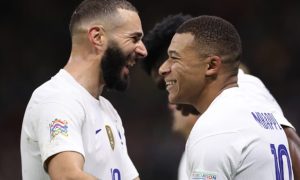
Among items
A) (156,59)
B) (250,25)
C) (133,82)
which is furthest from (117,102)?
(156,59)

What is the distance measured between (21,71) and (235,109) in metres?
5.54

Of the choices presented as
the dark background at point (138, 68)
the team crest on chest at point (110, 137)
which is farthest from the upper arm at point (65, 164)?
the dark background at point (138, 68)

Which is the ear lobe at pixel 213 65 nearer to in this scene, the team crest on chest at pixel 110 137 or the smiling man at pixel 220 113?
the smiling man at pixel 220 113

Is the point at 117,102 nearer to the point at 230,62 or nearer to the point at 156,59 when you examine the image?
the point at 156,59

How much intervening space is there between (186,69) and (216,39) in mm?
200

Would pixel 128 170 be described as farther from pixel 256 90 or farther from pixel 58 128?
pixel 256 90

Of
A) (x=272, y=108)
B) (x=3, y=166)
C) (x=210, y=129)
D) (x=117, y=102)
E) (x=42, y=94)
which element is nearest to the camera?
(x=210, y=129)

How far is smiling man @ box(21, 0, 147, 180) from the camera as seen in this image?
342cm

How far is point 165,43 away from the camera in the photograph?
4.81 metres

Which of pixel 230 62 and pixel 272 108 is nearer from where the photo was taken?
pixel 230 62

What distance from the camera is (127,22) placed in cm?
397

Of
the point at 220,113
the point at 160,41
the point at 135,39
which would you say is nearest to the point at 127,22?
the point at 135,39

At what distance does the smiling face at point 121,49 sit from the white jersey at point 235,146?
0.84m

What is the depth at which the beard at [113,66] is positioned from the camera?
153 inches
